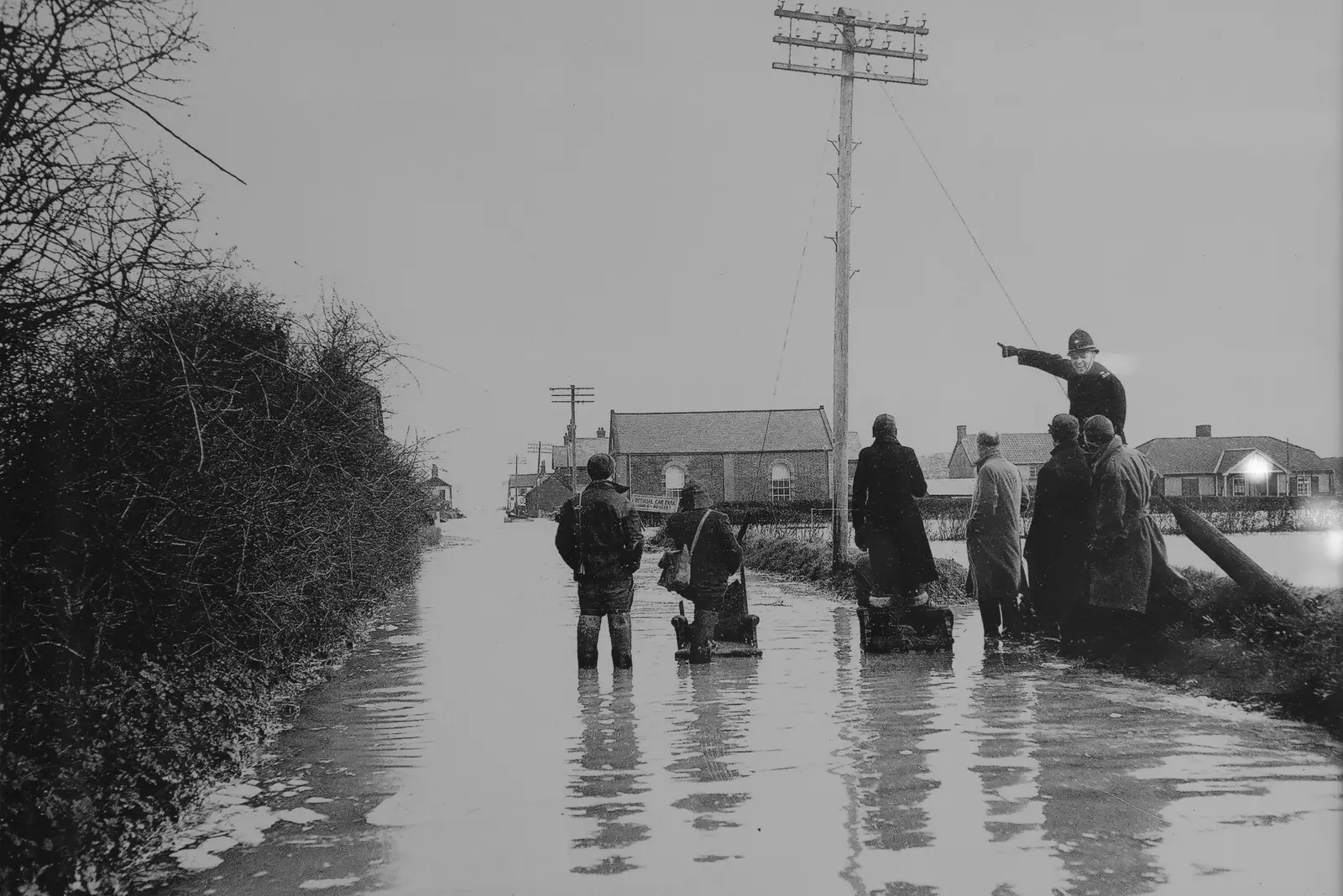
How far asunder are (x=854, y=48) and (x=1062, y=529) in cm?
1092

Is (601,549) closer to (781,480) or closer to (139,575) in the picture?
(139,575)

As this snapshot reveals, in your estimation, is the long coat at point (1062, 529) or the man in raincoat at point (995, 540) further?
the man in raincoat at point (995, 540)

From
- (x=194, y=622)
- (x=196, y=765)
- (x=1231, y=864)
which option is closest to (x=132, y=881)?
(x=196, y=765)

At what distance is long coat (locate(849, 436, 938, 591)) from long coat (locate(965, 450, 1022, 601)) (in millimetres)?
820

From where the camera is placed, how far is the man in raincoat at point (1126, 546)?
335 inches

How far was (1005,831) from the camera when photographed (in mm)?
4617

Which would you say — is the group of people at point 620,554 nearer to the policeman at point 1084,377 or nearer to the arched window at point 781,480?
the policeman at point 1084,377

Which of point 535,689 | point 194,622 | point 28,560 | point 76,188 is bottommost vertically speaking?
point 535,689

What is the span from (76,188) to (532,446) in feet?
322

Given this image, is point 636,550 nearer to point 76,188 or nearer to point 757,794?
point 757,794

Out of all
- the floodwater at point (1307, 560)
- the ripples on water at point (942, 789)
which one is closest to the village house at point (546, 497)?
the floodwater at point (1307, 560)

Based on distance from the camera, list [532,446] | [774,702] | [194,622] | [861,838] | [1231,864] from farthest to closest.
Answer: [532,446], [774,702], [194,622], [861,838], [1231,864]

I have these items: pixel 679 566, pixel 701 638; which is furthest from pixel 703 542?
pixel 701 638

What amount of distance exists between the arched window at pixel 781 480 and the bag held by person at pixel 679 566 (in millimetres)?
62625
